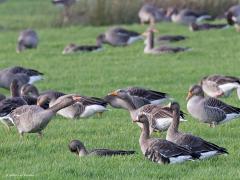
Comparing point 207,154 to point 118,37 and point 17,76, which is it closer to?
point 17,76

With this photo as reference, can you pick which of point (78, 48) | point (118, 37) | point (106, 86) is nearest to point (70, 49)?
point (78, 48)

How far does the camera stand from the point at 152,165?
10844 mm

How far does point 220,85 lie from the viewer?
17688 millimetres

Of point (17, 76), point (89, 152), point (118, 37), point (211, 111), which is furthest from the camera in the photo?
point (118, 37)

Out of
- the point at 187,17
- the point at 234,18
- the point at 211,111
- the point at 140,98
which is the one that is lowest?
the point at 187,17

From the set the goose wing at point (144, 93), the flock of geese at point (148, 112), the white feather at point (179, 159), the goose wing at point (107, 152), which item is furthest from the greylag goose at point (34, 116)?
the goose wing at point (144, 93)

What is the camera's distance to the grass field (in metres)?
10.6

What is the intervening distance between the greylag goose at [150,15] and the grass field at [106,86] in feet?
1.99

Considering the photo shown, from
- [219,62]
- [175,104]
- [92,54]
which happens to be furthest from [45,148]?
[92,54]

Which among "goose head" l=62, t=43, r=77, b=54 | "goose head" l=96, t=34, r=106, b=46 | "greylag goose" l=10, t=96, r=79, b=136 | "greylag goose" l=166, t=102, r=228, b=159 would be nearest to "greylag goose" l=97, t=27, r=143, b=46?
"goose head" l=96, t=34, r=106, b=46

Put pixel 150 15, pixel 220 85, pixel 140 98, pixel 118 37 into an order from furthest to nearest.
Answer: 1. pixel 150 15
2. pixel 118 37
3. pixel 220 85
4. pixel 140 98

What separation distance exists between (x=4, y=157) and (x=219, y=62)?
43.0 feet

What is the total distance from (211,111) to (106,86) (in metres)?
6.35

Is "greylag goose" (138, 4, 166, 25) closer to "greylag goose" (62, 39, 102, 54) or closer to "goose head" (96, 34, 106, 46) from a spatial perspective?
"goose head" (96, 34, 106, 46)
